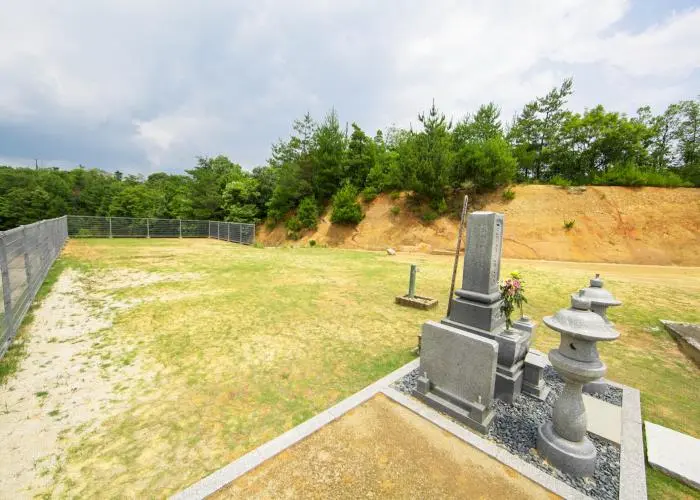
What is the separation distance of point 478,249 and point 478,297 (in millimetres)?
638

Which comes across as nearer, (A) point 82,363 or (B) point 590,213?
(A) point 82,363

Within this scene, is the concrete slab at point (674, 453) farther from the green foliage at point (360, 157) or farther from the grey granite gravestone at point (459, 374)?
the green foliage at point (360, 157)

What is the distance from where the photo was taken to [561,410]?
2.54 meters

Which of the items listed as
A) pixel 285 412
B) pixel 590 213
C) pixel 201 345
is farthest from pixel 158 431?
pixel 590 213

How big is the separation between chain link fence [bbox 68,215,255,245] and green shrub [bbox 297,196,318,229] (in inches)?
170

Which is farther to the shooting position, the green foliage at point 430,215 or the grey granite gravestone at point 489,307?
the green foliage at point 430,215

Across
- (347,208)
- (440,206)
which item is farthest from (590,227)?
(347,208)

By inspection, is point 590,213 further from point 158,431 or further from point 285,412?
point 158,431

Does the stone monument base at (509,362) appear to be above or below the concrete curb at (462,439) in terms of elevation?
above

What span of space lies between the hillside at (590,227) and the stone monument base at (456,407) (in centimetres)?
1530

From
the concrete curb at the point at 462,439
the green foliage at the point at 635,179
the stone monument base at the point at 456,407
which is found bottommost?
the concrete curb at the point at 462,439

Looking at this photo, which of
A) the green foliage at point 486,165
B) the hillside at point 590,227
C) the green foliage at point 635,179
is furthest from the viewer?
the green foliage at point 486,165

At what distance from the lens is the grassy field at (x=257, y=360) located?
96.2 inches

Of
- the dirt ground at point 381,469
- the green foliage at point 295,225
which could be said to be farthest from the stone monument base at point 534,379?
the green foliage at point 295,225
